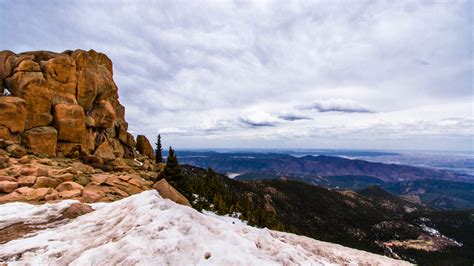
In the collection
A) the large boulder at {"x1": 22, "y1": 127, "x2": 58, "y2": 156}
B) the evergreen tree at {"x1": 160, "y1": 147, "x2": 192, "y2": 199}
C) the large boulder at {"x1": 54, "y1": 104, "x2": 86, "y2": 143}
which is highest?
the large boulder at {"x1": 54, "y1": 104, "x2": 86, "y2": 143}

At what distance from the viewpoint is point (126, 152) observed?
178ft

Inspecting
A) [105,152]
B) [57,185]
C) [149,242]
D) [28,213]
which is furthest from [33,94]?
[149,242]

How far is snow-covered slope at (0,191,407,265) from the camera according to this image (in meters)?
9.30

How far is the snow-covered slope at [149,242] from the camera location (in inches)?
366

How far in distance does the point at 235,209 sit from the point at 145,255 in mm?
62928

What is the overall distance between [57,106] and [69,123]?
3.88 m

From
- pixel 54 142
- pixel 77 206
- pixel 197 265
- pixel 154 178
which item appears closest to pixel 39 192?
pixel 77 206

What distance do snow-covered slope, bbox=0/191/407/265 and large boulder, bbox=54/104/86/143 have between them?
30.4 m

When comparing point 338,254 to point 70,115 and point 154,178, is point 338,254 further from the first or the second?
point 70,115

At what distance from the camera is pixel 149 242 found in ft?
32.4

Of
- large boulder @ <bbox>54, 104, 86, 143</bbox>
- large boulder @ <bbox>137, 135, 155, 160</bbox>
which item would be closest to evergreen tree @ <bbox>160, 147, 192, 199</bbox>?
large boulder @ <bbox>54, 104, 86, 143</bbox>

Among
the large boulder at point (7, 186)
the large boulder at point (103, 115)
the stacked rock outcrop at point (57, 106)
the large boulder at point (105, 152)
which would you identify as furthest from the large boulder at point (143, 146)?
the large boulder at point (7, 186)

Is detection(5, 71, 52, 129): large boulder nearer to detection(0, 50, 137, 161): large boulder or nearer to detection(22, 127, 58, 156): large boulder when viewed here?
detection(0, 50, 137, 161): large boulder

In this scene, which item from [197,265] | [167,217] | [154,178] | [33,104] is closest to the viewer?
[197,265]
